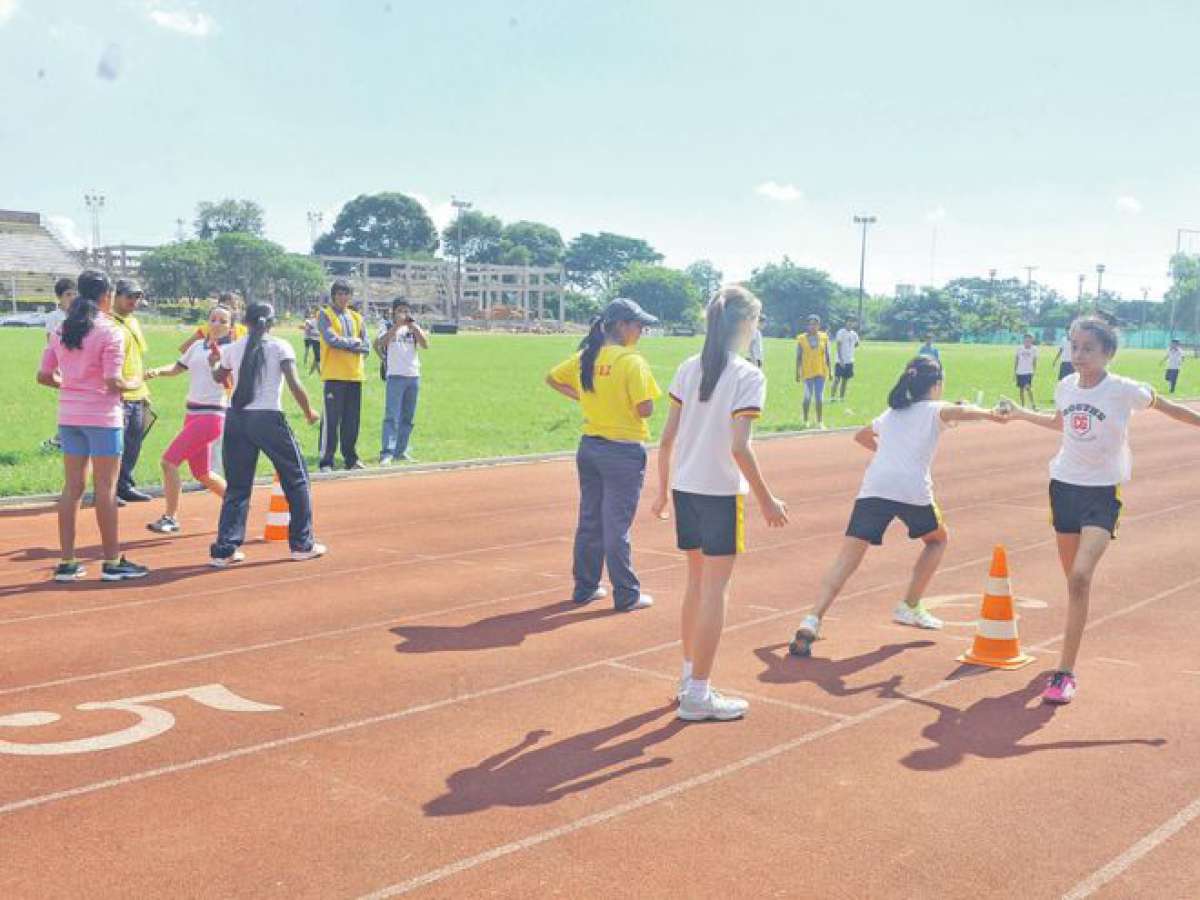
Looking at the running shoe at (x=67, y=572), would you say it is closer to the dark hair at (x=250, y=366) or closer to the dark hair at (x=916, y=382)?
the dark hair at (x=250, y=366)

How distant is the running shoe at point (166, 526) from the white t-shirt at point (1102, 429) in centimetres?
744

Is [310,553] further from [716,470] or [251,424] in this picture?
[716,470]

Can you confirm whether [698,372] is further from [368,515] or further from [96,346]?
[368,515]

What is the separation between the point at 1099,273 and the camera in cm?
15088

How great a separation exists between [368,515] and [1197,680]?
24.8 feet

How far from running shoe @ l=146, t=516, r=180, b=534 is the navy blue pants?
4302 mm

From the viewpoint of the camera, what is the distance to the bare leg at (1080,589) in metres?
5.96

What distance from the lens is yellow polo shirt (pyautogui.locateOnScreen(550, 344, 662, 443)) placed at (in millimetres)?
7645

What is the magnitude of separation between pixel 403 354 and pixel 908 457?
9312 mm

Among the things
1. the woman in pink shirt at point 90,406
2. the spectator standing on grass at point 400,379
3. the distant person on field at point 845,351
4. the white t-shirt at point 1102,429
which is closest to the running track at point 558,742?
the woman in pink shirt at point 90,406

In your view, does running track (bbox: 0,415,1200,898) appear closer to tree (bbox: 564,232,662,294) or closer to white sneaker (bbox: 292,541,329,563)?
white sneaker (bbox: 292,541,329,563)

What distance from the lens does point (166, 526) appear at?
10.3 m

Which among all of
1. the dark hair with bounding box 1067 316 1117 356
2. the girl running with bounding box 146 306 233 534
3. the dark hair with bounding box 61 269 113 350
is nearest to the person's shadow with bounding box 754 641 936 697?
the dark hair with bounding box 1067 316 1117 356

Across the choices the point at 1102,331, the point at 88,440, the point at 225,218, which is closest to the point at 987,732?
the point at 1102,331
